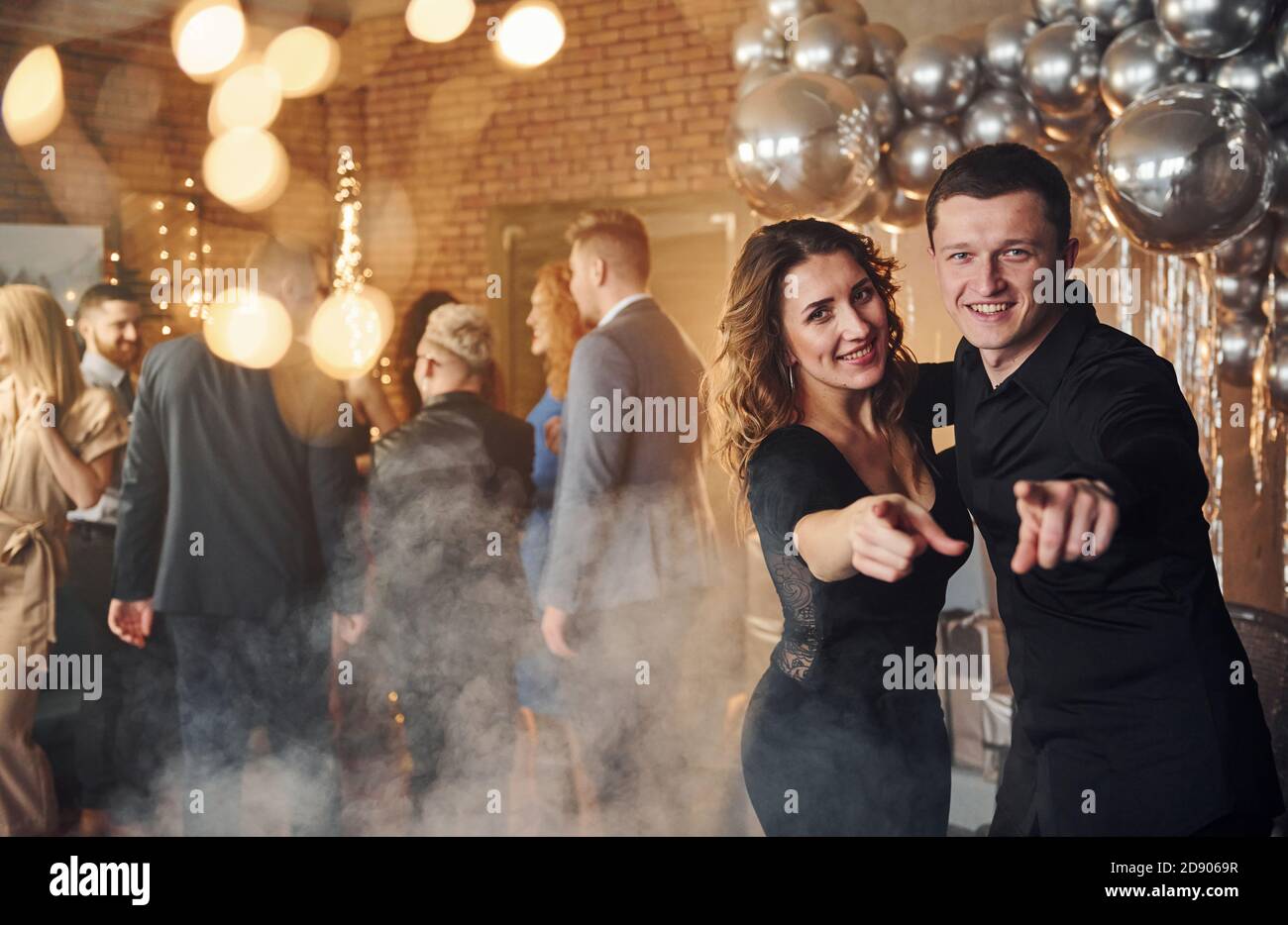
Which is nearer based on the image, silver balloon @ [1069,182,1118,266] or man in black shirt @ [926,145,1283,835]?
man in black shirt @ [926,145,1283,835]

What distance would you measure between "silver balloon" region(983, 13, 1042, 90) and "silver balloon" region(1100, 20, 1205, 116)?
259mm

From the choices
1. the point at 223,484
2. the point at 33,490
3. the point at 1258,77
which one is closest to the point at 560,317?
the point at 223,484

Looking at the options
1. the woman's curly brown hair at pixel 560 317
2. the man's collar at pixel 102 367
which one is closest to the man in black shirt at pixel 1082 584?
the woman's curly brown hair at pixel 560 317

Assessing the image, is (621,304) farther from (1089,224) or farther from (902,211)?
(1089,224)

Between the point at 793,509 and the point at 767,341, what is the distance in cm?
33

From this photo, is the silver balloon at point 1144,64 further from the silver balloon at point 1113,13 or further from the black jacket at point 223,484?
the black jacket at point 223,484

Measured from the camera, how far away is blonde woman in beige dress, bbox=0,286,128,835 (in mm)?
3053

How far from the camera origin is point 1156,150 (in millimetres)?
2094

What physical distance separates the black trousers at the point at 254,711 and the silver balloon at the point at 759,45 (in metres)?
2.03

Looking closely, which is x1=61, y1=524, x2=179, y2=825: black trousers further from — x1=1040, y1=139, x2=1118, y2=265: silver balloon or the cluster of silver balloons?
x1=1040, y1=139, x2=1118, y2=265: silver balloon

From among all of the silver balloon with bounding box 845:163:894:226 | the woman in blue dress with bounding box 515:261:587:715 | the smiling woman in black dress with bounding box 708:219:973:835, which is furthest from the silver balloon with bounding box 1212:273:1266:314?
the woman in blue dress with bounding box 515:261:587:715
